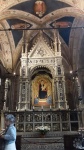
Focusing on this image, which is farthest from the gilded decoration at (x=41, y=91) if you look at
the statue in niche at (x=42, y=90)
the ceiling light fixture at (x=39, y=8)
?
the ceiling light fixture at (x=39, y=8)

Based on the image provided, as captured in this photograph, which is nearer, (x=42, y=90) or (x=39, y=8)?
(x=39, y=8)

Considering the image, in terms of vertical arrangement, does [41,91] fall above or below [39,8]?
below

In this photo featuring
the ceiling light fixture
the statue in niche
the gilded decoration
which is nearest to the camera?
the ceiling light fixture

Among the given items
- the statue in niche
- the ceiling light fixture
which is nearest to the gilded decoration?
the statue in niche

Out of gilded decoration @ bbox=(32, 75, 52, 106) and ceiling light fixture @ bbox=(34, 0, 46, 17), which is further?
gilded decoration @ bbox=(32, 75, 52, 106)

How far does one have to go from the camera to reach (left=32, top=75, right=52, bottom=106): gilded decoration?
501 inches

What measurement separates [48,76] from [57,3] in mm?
5321

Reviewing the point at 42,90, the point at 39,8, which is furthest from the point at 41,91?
the point at 39,8

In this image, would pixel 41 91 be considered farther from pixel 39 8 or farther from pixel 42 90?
pixel 39 8

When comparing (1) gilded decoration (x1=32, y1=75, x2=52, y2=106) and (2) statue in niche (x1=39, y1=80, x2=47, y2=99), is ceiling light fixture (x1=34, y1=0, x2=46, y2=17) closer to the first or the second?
(1) gilded decoration (x1=32, y1=75, x2=52, y2=106)

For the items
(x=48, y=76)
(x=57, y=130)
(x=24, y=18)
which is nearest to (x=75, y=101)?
(x=48, y=76)

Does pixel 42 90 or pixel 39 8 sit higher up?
pixel 39 8

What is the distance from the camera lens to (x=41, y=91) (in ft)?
44.0

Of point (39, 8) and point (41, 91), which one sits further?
point (41, 91)
